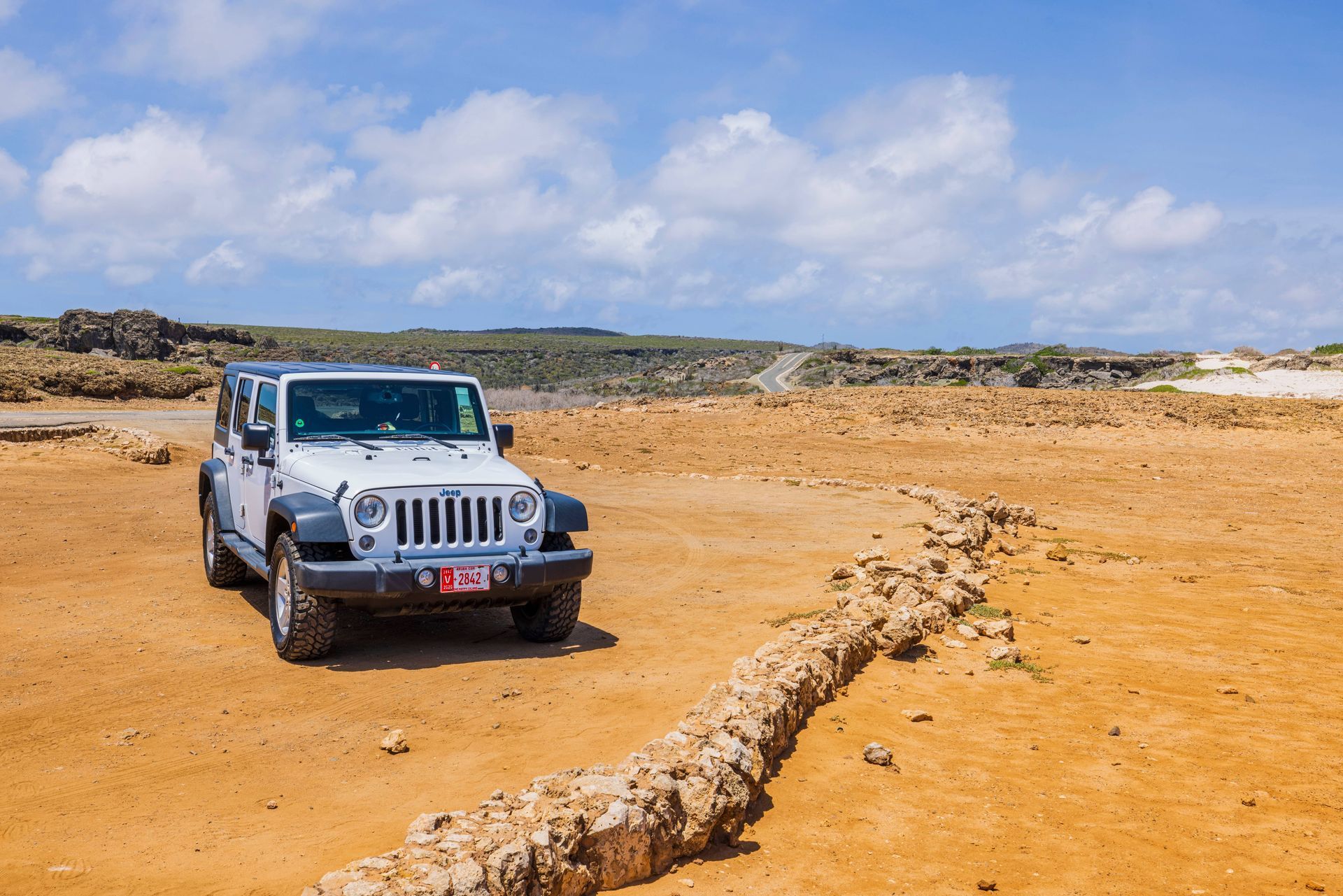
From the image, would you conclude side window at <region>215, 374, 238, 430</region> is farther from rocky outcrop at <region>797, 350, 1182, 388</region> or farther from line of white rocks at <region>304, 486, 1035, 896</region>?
rocky outcrop at <region>797, 350, 1182, 388</region>

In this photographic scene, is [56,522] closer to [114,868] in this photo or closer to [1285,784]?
[114,868]

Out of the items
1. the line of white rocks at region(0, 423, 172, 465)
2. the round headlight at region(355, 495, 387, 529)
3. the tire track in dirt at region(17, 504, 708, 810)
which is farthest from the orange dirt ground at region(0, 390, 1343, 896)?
the line of white rocks at region(0, 423, 172, 465)

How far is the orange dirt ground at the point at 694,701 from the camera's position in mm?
4855

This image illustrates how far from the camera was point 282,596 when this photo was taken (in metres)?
7.93

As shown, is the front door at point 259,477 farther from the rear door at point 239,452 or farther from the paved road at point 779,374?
the paved road at point 779,374

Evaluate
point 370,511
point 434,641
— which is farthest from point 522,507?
point 434,641

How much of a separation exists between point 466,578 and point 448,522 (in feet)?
1.55

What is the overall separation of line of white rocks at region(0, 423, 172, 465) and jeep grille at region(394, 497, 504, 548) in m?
15.0

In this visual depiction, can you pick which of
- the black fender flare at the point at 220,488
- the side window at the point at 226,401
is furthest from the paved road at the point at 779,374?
the black fender flare at the point at 220,488

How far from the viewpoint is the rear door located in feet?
→ 31.7

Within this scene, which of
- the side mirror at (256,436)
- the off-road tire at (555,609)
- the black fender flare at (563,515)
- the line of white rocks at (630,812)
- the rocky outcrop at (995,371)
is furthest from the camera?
the rocky outcrop at (995,371)

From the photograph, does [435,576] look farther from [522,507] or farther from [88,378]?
[88,378]

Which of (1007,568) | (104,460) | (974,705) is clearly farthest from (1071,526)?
(104,460)

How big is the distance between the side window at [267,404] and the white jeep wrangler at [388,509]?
0.02 meters
